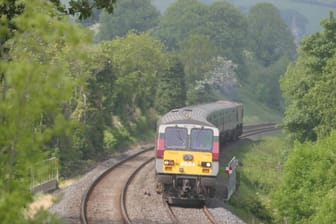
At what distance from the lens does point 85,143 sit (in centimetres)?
4138

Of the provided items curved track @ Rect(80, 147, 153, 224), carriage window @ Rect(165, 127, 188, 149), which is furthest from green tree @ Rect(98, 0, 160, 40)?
carriage window @ Rect(165, 127, 188, 149)

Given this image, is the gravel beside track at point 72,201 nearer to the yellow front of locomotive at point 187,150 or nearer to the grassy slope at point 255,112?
the yellow front of locomotive at point 187,150

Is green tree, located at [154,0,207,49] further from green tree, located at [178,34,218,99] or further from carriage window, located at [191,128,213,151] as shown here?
carriage window, located at [191,128,213,151]

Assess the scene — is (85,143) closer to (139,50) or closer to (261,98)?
(139,50)

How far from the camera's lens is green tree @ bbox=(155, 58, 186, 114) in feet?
195

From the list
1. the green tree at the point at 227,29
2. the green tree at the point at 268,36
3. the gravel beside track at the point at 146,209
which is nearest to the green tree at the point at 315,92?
the gravel beside track at the point at 146,209

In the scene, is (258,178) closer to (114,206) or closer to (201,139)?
(201,139)

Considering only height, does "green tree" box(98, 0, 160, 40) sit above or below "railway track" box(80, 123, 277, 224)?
above

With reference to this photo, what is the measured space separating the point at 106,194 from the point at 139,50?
3622cm

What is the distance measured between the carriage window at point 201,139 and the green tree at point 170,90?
36.1 metres

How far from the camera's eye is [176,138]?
22969 millimetres

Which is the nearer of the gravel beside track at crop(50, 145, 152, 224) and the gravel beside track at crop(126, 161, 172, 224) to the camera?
the gravel beside track at crop(50, 145, 152, 224)

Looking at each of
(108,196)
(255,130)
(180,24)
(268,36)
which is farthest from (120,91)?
(268,36)

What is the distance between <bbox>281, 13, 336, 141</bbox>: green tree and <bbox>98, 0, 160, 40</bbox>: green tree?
6904cm
